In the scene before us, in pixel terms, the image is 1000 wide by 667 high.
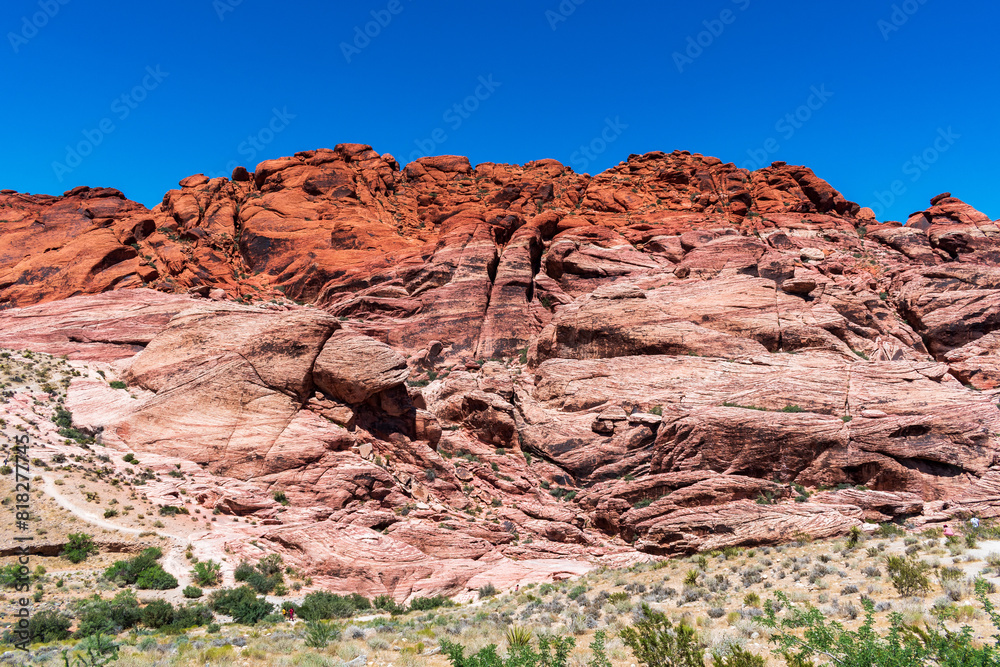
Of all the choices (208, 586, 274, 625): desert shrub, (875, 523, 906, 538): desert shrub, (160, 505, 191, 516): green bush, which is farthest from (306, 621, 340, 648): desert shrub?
(875, 523, 906, 538): desert shrub

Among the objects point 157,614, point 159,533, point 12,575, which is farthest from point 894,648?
point 159,533

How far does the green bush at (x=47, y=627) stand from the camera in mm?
13633

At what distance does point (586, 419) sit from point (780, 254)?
1057 inches

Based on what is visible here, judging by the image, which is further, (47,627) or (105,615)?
(105,615)

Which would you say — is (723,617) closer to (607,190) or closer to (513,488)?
(513,488)

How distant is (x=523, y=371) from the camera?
41.9 meters

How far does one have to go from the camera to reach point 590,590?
750 inches

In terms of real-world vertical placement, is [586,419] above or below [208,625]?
above

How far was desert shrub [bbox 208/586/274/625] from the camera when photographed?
56.0ft

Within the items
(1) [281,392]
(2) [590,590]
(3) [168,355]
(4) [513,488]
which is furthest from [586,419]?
(3) [168,355]

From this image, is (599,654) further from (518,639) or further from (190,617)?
(190,617)

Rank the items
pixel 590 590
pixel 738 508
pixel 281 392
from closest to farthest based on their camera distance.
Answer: pixel 590 590 < pixel 738 508 < pixel 281 392

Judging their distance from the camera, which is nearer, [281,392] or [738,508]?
[738,508]

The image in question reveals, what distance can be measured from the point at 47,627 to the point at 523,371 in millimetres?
31519
